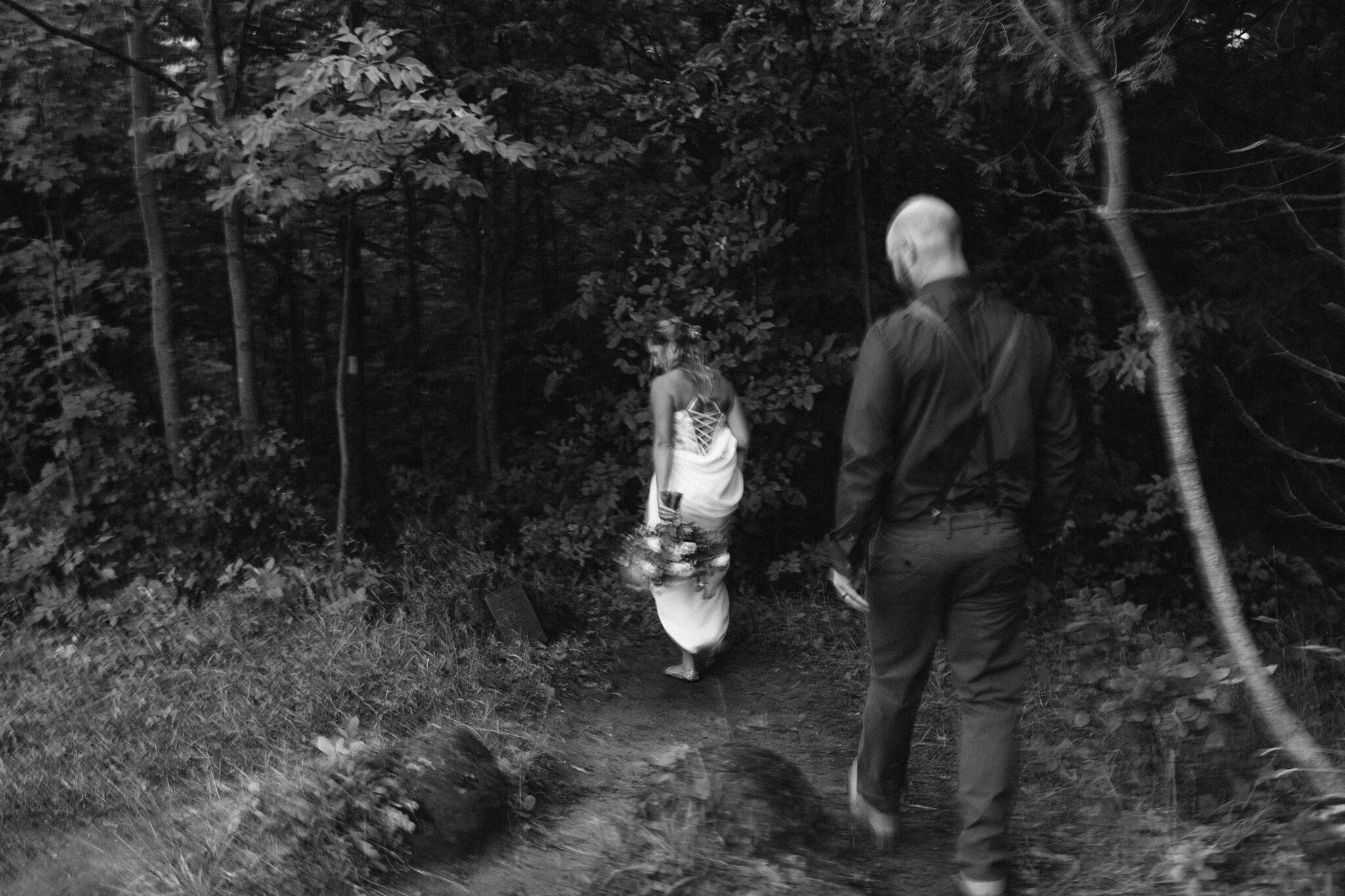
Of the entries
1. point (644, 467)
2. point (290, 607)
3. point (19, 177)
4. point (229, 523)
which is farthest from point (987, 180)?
point (19, 177)

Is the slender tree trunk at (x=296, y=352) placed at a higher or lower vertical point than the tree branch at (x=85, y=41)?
lower

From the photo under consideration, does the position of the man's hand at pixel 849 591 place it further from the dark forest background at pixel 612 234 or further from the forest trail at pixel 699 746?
the dark forest background at pixel 612 234

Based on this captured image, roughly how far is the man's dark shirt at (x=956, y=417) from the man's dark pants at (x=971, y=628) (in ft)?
0.30

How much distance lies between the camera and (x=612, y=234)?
8.50 m

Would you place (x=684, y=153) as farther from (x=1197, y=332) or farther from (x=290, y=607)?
(x=290, y=607)

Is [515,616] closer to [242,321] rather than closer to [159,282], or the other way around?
[242,321]

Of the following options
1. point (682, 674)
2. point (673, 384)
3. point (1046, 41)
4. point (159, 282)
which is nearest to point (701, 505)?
point (673, 384)

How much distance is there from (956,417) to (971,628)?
0.64 meters

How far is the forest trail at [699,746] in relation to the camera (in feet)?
11.6

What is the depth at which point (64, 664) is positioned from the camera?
19.1 feet

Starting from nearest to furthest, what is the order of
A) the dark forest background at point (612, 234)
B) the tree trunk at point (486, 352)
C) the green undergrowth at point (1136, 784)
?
Answer: the green undergrowth at point (1136, 784), the dark forest background at point (612, 234), the tree trunk at point (486, 352)

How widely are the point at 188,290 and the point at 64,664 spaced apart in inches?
193

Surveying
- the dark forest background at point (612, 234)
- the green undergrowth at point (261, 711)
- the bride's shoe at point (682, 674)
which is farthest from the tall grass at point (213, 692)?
the dark forest background at point (612, 234)

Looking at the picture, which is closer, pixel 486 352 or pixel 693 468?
pixel 693 468
